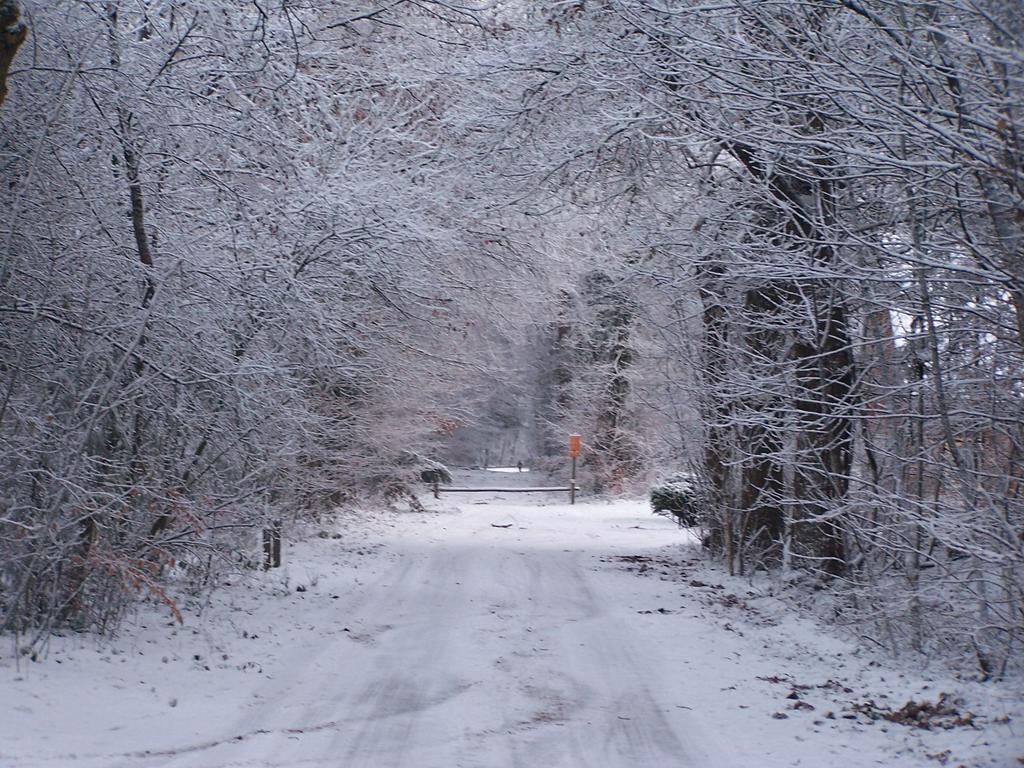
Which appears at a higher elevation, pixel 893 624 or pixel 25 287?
pixel 25 287

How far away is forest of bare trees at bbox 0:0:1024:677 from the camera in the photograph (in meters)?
6.54

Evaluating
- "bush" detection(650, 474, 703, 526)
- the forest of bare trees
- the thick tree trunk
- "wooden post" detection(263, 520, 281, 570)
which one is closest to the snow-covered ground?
"wooden post" detection(263, 520, 281, 570)

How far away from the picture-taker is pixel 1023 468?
696cm

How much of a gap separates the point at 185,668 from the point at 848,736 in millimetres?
4810

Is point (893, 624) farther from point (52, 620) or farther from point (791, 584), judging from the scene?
point (52, 620)

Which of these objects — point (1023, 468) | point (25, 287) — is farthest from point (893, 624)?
point (25, 287)

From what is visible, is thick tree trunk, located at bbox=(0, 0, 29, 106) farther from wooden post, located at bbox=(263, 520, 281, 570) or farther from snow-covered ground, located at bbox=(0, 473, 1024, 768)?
wooden post, located at bbox=(263, 520, 281, 570)

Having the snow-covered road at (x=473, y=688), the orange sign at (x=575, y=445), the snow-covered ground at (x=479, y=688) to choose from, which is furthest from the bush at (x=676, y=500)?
the snow-covered ground at (x=479, y=688)

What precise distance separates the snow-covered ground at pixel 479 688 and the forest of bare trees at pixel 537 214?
0.63m

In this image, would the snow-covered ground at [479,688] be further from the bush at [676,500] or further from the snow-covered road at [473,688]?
the bush at [676,500]

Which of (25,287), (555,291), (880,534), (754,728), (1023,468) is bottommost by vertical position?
(754,728)

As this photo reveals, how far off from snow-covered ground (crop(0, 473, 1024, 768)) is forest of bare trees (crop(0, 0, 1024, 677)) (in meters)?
0.63

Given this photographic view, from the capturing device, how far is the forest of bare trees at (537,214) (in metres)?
6.54

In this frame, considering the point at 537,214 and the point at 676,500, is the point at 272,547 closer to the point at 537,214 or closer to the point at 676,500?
the point at 537,214
